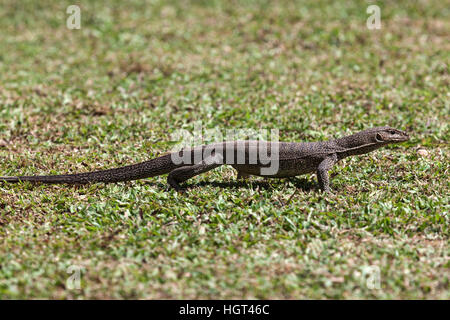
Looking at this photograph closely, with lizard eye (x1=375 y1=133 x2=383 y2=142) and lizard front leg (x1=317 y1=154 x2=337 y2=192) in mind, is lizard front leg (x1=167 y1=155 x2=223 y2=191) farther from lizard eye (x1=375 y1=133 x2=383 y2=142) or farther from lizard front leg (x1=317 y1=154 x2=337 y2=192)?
lizard eye (x1=375 y1=133 x2=383 y2=142)

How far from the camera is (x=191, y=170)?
602cm

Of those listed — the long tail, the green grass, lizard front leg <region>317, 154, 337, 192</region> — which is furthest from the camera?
the long tail

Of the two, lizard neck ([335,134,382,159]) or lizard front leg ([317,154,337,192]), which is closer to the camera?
lizard front leg ([317,154,337,192])

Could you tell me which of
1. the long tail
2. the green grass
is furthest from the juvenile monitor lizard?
the green grass

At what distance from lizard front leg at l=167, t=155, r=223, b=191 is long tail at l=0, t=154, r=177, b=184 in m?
0.12

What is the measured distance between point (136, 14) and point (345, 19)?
4.54 meters

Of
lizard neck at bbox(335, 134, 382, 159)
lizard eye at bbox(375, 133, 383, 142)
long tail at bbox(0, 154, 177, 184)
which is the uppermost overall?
lizard eye at bbox(375, 133, 383, 142)

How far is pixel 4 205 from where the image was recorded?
5.78 m

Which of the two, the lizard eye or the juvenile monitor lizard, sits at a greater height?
the lizard eye

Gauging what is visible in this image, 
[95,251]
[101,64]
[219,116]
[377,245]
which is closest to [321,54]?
[219,116]

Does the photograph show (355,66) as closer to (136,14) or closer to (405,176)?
(405,176)

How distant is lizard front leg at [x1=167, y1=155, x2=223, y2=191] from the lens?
6023mm

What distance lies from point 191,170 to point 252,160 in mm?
664

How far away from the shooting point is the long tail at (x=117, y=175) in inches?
243
